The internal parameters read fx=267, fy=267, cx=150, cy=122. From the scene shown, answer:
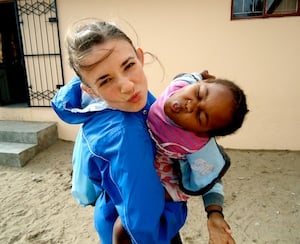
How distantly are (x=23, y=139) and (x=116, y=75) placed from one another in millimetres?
3972

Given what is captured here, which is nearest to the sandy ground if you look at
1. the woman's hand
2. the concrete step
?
the concrete step

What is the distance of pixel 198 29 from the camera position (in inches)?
148

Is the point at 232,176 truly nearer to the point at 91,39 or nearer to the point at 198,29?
the point at 198,29

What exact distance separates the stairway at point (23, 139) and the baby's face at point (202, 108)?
3.62 metres

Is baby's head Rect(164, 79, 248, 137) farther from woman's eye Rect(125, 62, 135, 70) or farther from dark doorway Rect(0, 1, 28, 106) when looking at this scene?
dark doorway Rect(0, 1, 28, 106)

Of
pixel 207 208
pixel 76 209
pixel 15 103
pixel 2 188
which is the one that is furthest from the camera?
pixel 15 103

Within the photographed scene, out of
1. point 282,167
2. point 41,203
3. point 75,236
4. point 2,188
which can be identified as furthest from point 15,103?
point 282,167

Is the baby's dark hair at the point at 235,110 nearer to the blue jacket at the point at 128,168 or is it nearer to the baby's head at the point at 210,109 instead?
the baby's head at the point at 210,109

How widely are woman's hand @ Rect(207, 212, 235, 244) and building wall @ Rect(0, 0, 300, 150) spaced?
127 inches

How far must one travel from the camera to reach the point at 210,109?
788 mm

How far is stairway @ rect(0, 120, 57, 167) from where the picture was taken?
3869 millimetres

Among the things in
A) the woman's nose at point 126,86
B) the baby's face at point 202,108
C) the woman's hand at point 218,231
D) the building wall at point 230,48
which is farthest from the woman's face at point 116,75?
the building wall at point 230,48

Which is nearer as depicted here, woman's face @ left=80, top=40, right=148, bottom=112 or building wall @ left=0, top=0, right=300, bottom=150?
woman's face @ left=80, top=40, right=148, bottom=112

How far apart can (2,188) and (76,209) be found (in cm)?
116
